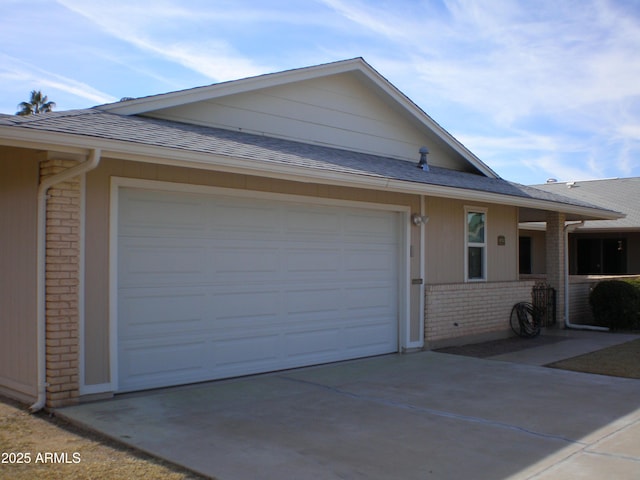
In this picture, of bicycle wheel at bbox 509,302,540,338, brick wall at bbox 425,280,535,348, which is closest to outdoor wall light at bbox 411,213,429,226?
brick wall at bbox 425,280,535,348

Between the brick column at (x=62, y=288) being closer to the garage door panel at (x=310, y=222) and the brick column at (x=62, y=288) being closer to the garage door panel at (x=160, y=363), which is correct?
the garage door panel at (x=160, y=363)

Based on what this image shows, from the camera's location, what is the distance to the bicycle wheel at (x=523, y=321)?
45.7ft

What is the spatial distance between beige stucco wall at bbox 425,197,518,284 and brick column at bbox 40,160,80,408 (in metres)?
6.69

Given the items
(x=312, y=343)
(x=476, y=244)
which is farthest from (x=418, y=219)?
(x=312, y=343)

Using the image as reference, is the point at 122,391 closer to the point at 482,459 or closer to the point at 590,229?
the point at 482,459

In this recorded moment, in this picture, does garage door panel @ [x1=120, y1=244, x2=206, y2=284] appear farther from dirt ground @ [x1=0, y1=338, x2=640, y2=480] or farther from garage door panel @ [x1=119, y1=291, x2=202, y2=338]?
dirt ground @ [x1=0, y1=338, x2=640, y2=480]

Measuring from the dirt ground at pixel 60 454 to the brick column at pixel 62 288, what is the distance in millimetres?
428

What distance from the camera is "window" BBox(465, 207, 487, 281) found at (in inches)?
516

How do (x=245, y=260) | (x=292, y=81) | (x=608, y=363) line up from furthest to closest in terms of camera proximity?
1. (x=292, y=81)
2. (x=608, y=363)
3. (x=245, y=260)

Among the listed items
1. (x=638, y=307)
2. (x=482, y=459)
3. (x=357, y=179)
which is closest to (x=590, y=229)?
(x=638, y=307)

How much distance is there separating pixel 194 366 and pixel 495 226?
25.7 ft

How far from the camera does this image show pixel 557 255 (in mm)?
15812

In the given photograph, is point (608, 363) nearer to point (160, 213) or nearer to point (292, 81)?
point (292, 81)

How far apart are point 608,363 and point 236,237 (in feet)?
21.2
